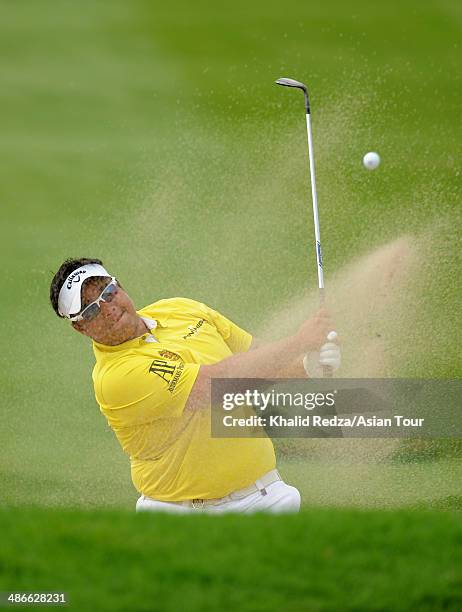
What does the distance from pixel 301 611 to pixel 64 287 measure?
2.27 meters

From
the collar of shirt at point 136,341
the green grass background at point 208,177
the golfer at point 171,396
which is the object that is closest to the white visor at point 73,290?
the golfer at point 171,396

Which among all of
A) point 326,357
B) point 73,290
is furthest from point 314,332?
point 73,290

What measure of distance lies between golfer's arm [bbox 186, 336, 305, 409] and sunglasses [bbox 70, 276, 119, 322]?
0.49m

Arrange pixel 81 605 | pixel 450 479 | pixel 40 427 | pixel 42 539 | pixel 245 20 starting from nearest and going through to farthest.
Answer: pixel 81 605
pixel 42 539
pixel 450 479
pixel 40 427
pixel 245 20

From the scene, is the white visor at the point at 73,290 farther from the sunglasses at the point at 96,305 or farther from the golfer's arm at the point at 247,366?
the golfer's arm at the point at 247,366

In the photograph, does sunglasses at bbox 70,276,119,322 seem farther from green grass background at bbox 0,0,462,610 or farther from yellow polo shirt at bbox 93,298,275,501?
green grass background at bbox 0,0,462,610

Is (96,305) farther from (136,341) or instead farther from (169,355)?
(169,355)

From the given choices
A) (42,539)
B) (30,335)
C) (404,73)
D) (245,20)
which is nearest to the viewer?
(42,539)

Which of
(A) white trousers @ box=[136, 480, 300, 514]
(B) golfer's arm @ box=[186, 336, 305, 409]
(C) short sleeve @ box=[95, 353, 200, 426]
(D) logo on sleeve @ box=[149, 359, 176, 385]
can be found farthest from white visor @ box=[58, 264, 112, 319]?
(A) white trousers @ box=[136, 480, 300, 514]

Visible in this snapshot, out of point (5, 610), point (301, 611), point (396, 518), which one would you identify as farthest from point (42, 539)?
point (396, 518)

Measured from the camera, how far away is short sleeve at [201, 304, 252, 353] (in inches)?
211

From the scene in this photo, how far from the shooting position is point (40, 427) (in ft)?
24.6

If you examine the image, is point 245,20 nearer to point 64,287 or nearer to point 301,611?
point 64,287

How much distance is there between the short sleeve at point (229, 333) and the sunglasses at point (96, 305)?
57 centimetres
